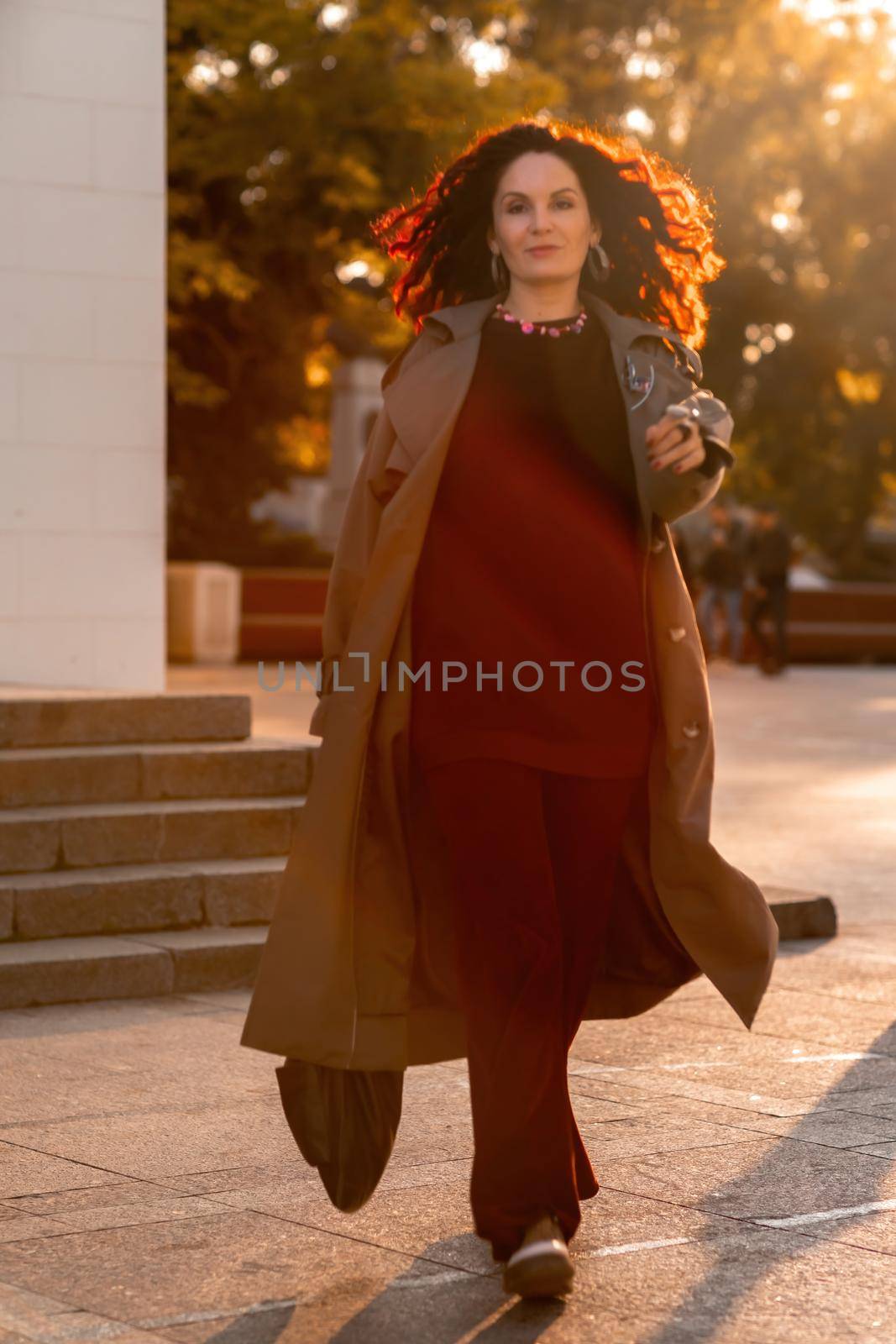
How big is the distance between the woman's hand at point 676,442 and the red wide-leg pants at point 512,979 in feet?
1.86

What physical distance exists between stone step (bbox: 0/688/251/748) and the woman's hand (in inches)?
155

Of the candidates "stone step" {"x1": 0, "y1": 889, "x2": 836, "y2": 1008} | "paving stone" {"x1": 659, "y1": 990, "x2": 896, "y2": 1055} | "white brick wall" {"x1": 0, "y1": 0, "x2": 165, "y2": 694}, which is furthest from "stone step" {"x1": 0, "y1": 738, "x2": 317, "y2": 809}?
"paving stone" {"x1": 659, "y1": 990, "x2": 896, "y2": 1055}

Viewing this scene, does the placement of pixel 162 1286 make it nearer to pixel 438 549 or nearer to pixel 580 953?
pixel 580 953

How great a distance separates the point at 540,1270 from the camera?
3477 mm

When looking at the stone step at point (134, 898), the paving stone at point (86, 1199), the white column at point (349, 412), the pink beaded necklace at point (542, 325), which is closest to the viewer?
the pink beaded necklace at point (542, 325)

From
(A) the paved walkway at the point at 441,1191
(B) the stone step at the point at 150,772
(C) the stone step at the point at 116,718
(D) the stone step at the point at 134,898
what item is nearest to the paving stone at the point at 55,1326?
(A) the paved walkway at the point at 441,1191

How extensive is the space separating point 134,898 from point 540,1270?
335cm

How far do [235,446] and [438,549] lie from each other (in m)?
26.2

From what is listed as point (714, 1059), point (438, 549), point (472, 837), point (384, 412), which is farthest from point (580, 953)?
point (714, 1059)

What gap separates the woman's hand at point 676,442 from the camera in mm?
3676

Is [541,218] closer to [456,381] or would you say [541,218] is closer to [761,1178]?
[456,381]

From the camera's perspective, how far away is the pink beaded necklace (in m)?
3.89

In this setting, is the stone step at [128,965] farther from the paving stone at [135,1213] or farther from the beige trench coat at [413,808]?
the beige trench coat at [413,808]

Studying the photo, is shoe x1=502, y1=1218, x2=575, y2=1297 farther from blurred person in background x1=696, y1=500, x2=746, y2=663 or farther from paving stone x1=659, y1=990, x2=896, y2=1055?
blurred person in background x1=696, y1=500, x2=746, y2=663
